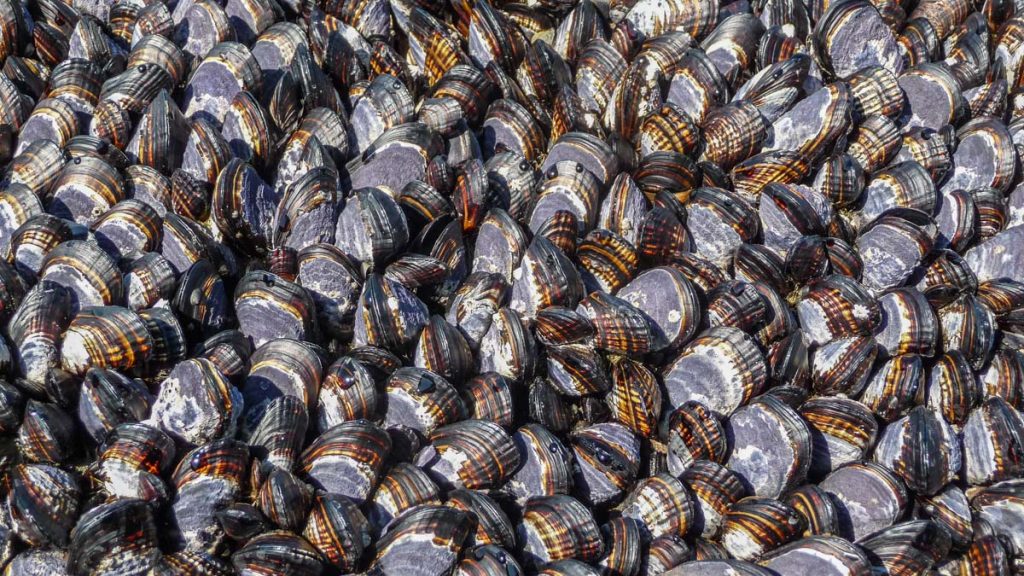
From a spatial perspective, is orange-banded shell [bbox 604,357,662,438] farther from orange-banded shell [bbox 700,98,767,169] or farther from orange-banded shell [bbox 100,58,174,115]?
orange-banded shell [bbox 100,58,174,115]

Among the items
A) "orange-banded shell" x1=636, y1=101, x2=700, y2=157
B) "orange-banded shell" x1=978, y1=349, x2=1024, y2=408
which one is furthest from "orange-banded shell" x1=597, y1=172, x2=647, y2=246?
"orange-banded shell" x1=978, y1=349, x2=1024, y2=408

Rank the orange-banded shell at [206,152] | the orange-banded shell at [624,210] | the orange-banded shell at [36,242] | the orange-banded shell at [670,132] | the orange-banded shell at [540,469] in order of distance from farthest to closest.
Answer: the orange-banded shell at [670,132]
the orange-banded shell at [624,210]
the orange-banded shell at [206,152]
the orange-banded shell at [36,242]
the orange-banded shell at [540,469]

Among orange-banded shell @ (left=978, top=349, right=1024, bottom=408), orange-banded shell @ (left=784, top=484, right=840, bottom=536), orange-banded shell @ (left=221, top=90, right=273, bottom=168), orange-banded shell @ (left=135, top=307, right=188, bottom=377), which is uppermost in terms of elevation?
orange-banded shell @ (left=221, top=90, right=273, bottom=168)

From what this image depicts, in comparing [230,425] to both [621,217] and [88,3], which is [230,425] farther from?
[88,3]

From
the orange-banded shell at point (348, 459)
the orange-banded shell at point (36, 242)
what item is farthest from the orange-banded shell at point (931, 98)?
the orange-banded shell at point (36, 242)

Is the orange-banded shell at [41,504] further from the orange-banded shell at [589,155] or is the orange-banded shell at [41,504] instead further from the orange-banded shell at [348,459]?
the orange-banded shell at [589,155]

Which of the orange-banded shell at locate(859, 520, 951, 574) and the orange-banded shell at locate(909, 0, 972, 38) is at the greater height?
the orange-banded shell at locate(909, 0, 972, 38)

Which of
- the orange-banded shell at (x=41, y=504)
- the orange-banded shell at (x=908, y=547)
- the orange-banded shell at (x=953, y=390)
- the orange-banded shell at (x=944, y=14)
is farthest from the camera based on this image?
the orange-banded shell at (x=944, y=14)

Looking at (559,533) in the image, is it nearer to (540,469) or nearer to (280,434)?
(540,469)
